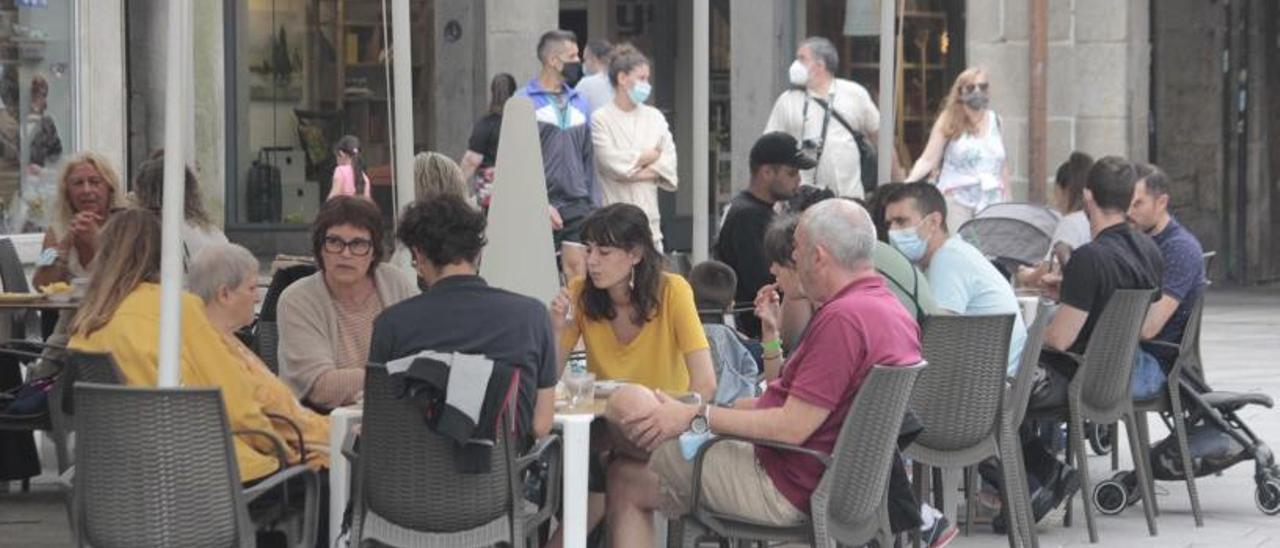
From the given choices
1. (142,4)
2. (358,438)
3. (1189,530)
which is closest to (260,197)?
(142,4)

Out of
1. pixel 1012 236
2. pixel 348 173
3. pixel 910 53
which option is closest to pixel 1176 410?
pixel 1012 236

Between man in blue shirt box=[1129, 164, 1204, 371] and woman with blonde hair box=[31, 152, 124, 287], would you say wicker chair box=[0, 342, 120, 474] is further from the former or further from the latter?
man in blue shirt box=[1129, 164, 1204, 371]

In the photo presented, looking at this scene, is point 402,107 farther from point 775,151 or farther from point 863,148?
point 863,148

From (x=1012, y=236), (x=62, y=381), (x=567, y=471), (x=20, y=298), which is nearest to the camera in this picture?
(x=567, y=471)

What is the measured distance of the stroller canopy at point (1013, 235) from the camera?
43.5 feet

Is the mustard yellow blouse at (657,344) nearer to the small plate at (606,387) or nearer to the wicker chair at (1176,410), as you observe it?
the small plate at (606,387)

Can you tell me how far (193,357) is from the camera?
8.00 meters

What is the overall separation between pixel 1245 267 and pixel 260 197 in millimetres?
9041

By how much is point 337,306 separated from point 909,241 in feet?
7.28

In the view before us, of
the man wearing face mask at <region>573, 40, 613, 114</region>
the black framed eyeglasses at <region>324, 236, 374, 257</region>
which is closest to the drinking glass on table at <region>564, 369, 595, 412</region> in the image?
the black framed eyeglasses at <region>324, 236, 374, 257</region>

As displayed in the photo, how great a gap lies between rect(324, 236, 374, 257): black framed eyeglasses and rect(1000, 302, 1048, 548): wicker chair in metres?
2.26

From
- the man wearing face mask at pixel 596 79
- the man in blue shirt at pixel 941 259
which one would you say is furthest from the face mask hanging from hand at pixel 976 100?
the man in blue shirt at pixel 941 259

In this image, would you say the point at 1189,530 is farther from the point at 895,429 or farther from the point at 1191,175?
the point at 1191,175

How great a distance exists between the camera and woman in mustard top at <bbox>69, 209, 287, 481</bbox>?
26.1 ft
